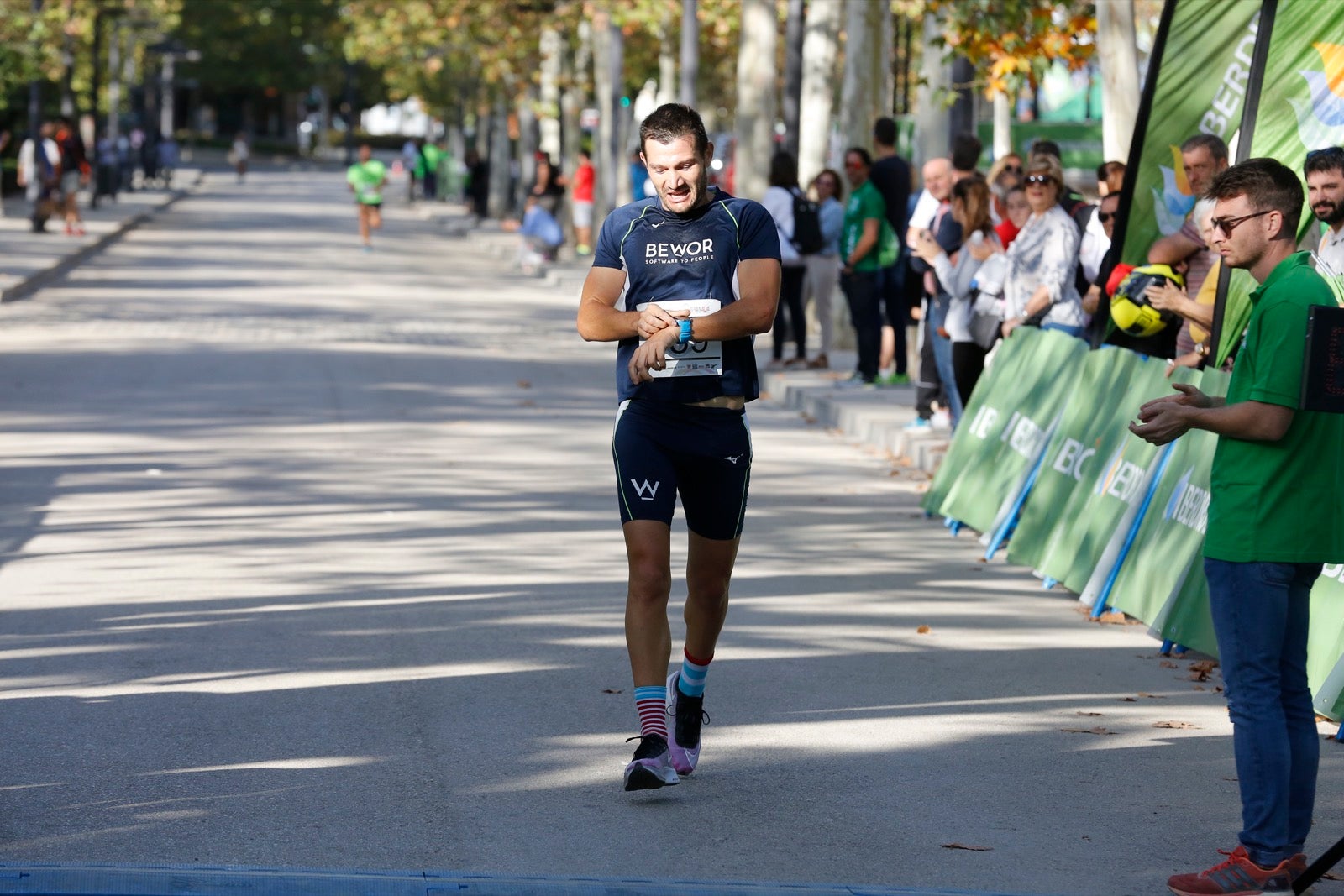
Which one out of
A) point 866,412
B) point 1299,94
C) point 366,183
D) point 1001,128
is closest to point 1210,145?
point 1299,94

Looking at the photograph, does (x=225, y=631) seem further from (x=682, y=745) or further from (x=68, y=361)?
(x=68, y=361)

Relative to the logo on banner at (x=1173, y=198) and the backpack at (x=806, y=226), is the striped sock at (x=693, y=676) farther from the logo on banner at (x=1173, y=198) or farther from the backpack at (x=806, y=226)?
the backpack at (x=806, y=226)

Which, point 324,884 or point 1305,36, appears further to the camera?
point 1305,36

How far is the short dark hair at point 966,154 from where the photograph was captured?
14.5 meters

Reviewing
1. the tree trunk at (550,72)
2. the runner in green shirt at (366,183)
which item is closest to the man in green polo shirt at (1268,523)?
the runner in green shirt at (366,183)

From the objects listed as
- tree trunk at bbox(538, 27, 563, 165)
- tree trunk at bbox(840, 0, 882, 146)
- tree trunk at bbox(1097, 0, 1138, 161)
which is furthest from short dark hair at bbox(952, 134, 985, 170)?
tree trunk at bbox(538, 27, 563, 165)

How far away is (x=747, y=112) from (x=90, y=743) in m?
21.3

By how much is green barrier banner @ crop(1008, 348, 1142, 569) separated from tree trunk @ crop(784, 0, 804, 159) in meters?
19.8

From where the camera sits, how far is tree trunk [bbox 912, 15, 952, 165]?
1984 cm

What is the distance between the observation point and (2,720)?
6.87 meters

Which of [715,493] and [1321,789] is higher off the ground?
[715,493]

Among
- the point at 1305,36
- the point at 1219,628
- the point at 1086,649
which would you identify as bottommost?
the point at 1086,649

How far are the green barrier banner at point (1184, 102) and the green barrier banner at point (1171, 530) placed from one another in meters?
2.59

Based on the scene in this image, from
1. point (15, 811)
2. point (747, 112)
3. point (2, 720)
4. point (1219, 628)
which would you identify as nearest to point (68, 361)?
point (747, 112)
